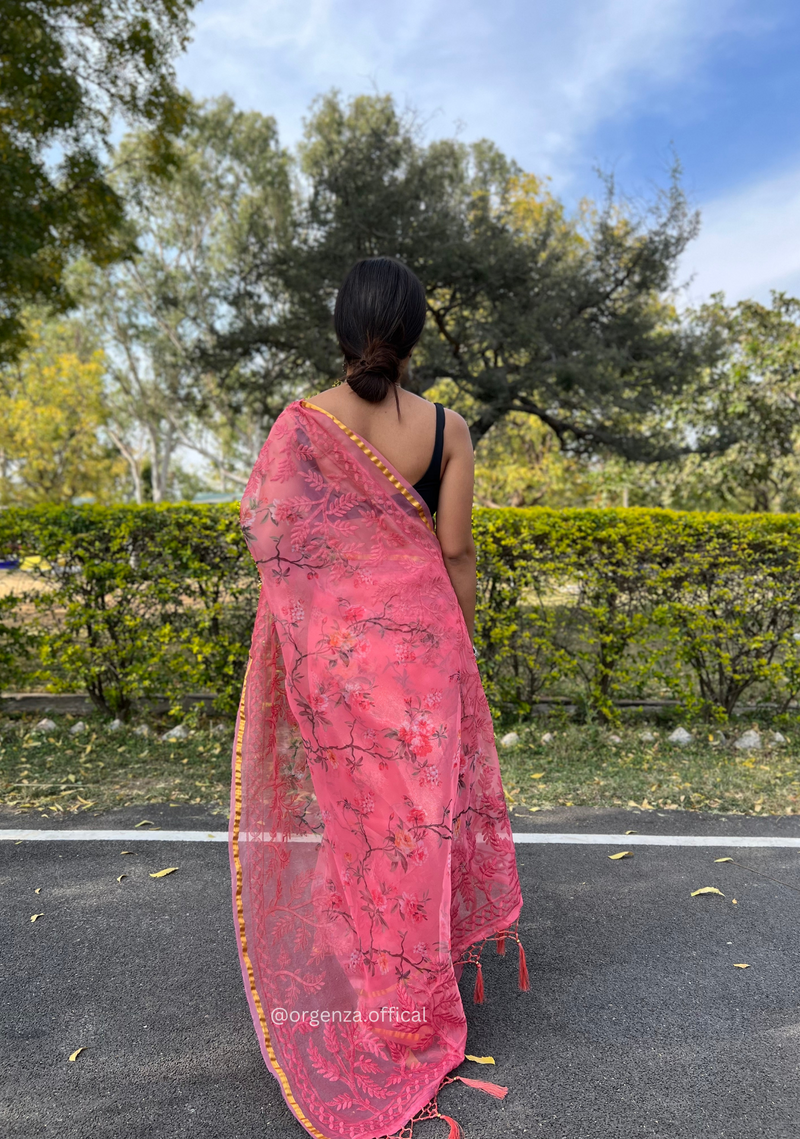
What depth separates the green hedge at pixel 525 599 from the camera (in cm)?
473

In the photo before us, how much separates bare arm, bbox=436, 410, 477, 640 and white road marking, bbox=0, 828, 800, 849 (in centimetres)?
179

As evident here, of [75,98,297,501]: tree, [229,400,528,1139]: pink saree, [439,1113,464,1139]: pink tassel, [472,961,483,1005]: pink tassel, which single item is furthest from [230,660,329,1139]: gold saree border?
[75,98,297,501]: tree

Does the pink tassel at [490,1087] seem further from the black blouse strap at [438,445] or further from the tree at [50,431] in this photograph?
the tree at [50,431]

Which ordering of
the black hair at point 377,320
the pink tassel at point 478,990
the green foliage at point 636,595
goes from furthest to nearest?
the green foliage at point 636,595
the pink tassel at point 478,990
the black hair at point 377,320

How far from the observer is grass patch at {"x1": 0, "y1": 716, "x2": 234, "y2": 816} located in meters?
3.86

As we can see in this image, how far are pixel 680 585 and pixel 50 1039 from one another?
13.3 feet

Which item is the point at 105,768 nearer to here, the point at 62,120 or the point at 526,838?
the point at 526,838

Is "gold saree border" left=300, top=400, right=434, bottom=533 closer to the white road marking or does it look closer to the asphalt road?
the asphalt road

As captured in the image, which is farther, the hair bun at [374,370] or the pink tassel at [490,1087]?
the hair bun at [374,370]

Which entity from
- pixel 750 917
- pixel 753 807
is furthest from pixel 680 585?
pixel 750 917

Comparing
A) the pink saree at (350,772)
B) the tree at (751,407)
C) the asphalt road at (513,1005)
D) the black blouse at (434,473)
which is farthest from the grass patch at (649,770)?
the tree at (751,407)

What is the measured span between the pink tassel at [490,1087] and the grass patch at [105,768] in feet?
7.05

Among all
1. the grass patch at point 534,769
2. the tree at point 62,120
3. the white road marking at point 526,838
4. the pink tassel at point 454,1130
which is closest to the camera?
the pink tassel at point 454,1130

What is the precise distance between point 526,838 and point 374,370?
92.9 inches
